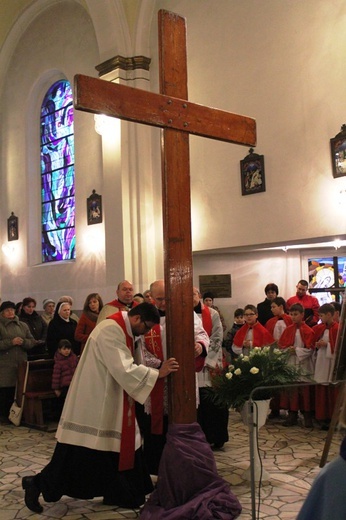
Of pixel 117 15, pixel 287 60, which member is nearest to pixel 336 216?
pixel 287 60

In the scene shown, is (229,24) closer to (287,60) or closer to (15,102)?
(287,60)

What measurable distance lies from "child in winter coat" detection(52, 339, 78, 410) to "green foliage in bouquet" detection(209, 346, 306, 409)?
127 inches

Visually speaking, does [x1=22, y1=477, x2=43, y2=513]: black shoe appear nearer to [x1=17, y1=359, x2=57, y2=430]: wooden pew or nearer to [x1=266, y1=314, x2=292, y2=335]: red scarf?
[x1=17, y1=359, x2=57, y2=430]: wooden pew

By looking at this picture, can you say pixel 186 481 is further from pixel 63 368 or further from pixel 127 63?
pixel 127 63

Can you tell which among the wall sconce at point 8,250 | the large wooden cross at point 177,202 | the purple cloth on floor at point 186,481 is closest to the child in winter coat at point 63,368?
the purple cloth on floor at point 186,481

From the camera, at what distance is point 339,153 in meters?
8.92

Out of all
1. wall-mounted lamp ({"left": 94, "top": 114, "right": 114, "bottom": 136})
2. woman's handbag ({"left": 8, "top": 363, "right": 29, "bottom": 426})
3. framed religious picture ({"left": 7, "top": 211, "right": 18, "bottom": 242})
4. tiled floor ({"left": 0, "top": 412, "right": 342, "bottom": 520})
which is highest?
wall-mounted lamp ({"left": 94, "top": 114, "right": 114, "bottom": 136})

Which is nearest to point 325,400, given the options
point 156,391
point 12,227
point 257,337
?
point 257,337

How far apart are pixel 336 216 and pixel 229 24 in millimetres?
4066

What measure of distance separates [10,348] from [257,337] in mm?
3538

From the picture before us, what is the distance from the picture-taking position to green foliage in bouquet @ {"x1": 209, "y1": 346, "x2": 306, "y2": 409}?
210 inches

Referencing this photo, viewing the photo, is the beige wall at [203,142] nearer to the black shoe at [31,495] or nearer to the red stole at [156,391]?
the red stole at [156,391]

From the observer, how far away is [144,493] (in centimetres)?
498

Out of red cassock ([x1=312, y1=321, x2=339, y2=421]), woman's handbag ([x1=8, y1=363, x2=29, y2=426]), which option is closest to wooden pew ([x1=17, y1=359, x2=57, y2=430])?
woman's handbag ([x1=8, y1=363, x2=29, y2=426])
